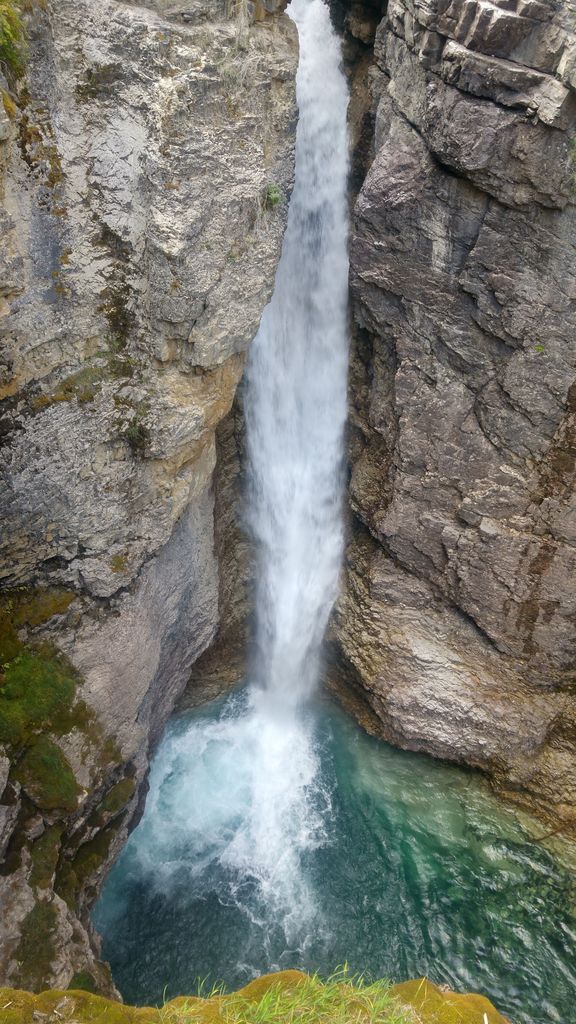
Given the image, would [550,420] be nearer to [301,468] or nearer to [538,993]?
[301,468]

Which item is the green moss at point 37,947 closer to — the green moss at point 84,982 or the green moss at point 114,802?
the green moss at point 84,982

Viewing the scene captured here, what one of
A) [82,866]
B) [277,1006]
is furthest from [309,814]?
[277,1006]

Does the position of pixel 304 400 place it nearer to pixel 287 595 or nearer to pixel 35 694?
pixel 287 595

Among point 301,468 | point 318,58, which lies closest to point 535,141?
point 318,58

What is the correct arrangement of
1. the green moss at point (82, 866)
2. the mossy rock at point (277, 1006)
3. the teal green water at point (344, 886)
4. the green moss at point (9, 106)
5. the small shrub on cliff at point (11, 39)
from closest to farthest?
1. the mossy rock at point (277, 1006)
2. the small shrub on cliff at point (11, 39)
3. the green moss at point (9, 106)
4. the green moss at point (82, 866)
5. the teal green water at point (344, 886)

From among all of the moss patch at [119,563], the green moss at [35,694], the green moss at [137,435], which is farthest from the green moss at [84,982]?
the green moss at [137,435]

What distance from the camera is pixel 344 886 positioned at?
12.2 m

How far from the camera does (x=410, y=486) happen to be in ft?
43.5

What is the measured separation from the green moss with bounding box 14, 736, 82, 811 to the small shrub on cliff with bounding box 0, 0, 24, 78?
8.75 metres

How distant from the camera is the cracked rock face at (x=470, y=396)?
32.7ft

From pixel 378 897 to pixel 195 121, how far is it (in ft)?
42.7

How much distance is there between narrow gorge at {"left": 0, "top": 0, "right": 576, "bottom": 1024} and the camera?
891 cm

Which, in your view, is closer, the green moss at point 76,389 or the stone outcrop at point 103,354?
the stone outcrop at point 103,354

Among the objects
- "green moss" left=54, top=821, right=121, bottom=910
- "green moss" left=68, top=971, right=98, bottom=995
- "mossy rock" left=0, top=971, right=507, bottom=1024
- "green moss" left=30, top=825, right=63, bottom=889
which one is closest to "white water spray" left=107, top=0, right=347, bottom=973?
"green moss" left=54, top=821, right=121, bottom=910
